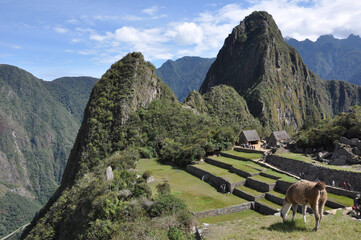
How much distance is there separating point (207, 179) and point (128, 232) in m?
17.2

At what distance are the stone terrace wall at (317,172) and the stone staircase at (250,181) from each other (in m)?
1.29

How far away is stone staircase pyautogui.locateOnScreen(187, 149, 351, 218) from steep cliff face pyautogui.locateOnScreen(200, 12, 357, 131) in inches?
3914

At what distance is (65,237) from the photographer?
2388 cm

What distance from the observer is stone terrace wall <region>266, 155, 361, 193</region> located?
66.2ft

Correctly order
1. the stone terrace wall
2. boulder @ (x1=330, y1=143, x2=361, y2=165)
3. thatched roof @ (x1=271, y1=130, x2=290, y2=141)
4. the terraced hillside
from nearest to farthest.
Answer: the stone terrace wall
the terraced hillside
boulder @ (x1=330, y1=143, x2=361, y2=165)
thatched roof @ (x1=271, y1=130, x2=290, y2=141)

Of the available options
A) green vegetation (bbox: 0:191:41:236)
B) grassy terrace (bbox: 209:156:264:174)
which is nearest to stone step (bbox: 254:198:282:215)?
grassy terrace (bbox: 209:156:264:174)

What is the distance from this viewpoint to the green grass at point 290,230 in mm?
8812

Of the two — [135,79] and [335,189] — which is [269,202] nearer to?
[335,189]

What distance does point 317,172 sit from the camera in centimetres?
2328

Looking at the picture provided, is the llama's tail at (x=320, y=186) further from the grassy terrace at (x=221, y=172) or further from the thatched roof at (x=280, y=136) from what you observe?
the thatched roof at (x=280, y=136)

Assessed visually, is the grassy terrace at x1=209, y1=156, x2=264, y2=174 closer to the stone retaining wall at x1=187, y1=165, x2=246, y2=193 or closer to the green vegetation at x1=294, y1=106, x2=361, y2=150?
the stone retaining wall at x1=187, y1=165, x2=246, y2=193

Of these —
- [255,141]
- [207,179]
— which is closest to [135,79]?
→ [255,141]

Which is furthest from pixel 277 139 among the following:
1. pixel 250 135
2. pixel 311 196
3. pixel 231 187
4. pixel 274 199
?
pixel 311 196

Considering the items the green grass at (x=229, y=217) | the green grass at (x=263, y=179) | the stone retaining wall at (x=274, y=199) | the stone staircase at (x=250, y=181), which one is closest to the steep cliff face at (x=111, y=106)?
the stone staircase at (x=250, y=181)
